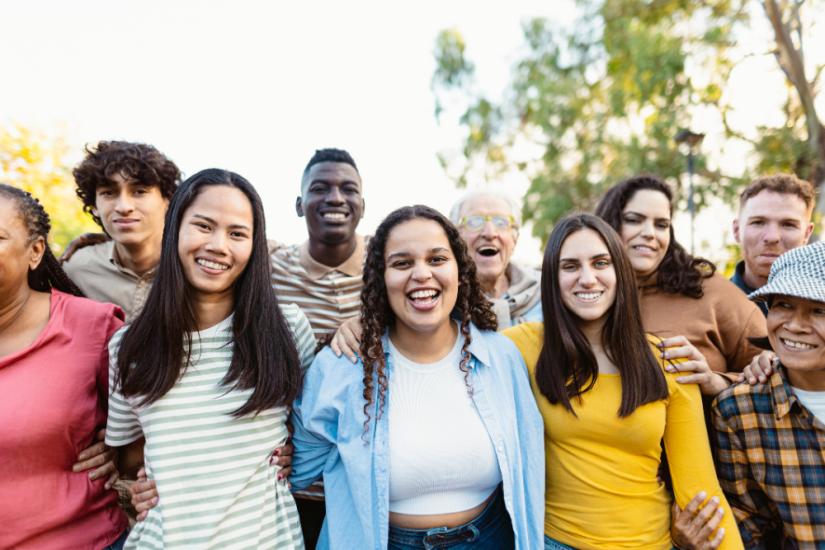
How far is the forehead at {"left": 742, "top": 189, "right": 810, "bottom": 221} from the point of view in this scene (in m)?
3.87

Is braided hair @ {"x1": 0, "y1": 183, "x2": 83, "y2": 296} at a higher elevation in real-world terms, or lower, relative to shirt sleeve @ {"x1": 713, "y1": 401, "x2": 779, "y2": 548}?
higher

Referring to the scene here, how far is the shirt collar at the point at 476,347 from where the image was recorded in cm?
281

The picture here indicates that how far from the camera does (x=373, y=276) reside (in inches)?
117

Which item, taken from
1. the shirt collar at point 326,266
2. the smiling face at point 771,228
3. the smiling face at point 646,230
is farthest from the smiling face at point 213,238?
the smiling face at point 771,228

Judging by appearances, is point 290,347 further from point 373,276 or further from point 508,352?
point 508,352

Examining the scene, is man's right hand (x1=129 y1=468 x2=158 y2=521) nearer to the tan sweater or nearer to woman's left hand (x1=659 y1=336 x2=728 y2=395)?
woman's left hand (x1=659 y1=336 x2=728 y2=395)

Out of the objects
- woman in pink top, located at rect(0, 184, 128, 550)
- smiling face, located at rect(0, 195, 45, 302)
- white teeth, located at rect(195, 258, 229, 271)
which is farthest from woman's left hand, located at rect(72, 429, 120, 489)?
white teeth, located at rect(195, 258, 229, 271)

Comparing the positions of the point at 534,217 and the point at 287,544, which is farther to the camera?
the point at 534,217

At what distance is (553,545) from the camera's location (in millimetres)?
2738

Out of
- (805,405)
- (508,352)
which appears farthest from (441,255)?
(805,405)

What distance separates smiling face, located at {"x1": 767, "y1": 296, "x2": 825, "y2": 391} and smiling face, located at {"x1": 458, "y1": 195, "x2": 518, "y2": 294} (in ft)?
5.97

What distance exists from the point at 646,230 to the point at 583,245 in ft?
2.89

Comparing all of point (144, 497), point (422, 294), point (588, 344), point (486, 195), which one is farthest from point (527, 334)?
point (144, 497)

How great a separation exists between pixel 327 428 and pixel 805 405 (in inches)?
91.4
